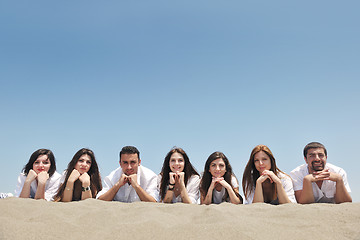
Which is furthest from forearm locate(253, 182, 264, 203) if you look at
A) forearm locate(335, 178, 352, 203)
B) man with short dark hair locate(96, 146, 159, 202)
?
man with short dark hair locate(96, 146, 159, 202)

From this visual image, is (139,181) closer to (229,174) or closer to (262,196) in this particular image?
(229,174)

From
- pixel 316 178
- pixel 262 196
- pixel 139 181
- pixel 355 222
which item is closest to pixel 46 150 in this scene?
pixel 139 181

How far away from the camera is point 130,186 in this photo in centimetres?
729

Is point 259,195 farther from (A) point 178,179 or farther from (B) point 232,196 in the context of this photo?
(A) point 178,179

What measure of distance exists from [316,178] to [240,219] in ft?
11.0

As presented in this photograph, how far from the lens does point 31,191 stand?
7395mm

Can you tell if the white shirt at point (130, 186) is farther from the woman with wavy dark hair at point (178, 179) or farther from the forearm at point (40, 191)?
the forearm at point (40, 191)

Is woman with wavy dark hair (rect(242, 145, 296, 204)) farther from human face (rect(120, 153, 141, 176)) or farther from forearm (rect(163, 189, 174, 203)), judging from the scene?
human face (rect(120, 153, 141, 176))

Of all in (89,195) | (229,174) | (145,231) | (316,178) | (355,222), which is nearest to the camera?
(145,231)

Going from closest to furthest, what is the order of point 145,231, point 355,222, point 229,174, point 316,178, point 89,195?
1. point 145,231
2. point 355,222
3. point 316,178
4. point 89,195
5. point 229,174

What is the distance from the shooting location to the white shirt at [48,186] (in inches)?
289

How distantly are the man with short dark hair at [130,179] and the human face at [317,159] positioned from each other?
11.7 ft

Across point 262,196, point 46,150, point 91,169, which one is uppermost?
point 46,150

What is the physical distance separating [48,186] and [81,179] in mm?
1163
